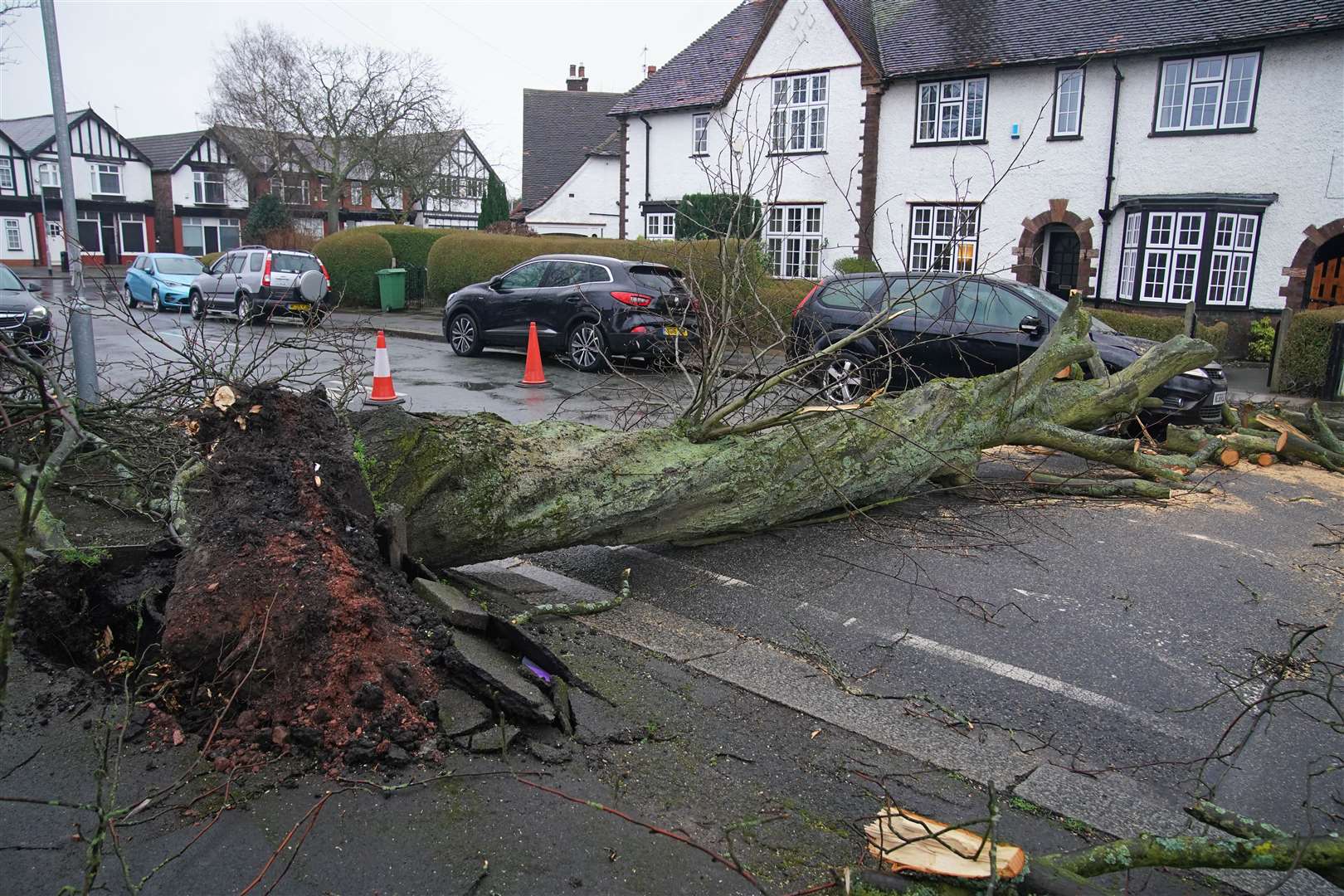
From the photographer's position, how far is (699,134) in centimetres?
2795

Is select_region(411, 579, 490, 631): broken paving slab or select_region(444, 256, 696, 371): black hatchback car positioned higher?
select_region(444, 256, 696, 371): black hatchback car

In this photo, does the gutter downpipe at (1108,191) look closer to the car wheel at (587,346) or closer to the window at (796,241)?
the window at (796,241)

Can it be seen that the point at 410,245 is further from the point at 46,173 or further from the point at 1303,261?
the point at 46,173

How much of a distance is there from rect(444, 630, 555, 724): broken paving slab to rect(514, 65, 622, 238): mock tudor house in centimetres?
3301

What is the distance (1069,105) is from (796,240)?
8.01 m

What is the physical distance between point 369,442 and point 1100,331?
8593 millimetres

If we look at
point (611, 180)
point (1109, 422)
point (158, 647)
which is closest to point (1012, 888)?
point (158, 647)

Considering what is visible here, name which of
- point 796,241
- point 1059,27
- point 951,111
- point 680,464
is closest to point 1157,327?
point 951,111

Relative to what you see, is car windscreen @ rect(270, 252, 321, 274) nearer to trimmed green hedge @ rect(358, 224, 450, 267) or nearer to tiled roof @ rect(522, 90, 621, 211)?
trimmed green hedge @ rect(358, 224, 450, 267)

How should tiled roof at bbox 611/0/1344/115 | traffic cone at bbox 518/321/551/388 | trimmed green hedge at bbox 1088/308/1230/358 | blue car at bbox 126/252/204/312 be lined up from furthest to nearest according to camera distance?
blue car at bbox 126/252/204/312 → tiled roof at bbox 611/0/1344/115 → trimmed green hedge at bbox 1088/308/1230/358 → traffic cone at bbox 518/321/551/388

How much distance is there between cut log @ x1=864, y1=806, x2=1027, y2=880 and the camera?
2730 mm

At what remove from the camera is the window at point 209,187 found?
58750mm

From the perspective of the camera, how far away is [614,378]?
1351 centimetres

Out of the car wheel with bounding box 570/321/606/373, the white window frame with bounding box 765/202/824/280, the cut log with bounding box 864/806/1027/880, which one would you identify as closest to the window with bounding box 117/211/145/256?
the white window frame with bounding box 765/202/824/280
